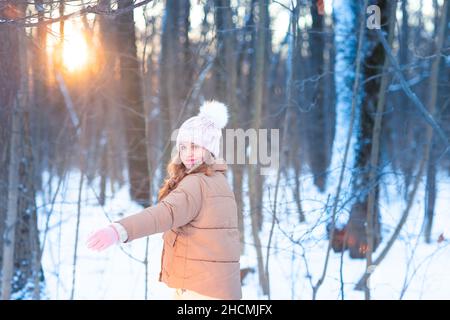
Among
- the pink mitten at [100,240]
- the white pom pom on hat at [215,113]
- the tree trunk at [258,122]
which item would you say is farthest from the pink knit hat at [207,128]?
the tree trunk at [258,122]

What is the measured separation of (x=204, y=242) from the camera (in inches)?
119

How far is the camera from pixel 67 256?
8.27 m

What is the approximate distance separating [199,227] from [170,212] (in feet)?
0.81

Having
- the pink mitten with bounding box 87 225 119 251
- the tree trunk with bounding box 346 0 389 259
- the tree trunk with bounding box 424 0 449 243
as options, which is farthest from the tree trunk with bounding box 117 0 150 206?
the pink mitten with bounding box 87 225 119 251

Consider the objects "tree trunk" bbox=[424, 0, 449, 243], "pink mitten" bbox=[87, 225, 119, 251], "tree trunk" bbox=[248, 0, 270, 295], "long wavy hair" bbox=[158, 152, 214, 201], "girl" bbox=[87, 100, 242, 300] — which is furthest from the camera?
"tree trunk" bbox=[248, 0, 270, 295]

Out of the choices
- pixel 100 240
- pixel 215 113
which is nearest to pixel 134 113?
pixel 215 113

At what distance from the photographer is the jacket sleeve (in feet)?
8.91

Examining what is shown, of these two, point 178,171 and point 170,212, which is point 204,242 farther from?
point 178,171

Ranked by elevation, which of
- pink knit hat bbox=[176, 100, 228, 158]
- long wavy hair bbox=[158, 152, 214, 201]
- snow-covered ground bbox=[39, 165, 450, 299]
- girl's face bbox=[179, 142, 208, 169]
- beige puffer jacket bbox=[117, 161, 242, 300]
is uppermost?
pink knit hat bbox=[176, 100, 228, 158]

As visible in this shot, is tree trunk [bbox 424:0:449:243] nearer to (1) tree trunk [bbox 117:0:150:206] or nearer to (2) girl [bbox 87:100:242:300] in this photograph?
(2) girl [bbox 87:100:242:300]

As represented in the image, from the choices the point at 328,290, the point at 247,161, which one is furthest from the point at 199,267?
the point at 247,161

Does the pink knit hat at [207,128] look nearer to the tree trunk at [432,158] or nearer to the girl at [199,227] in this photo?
the girl at [199,227]
